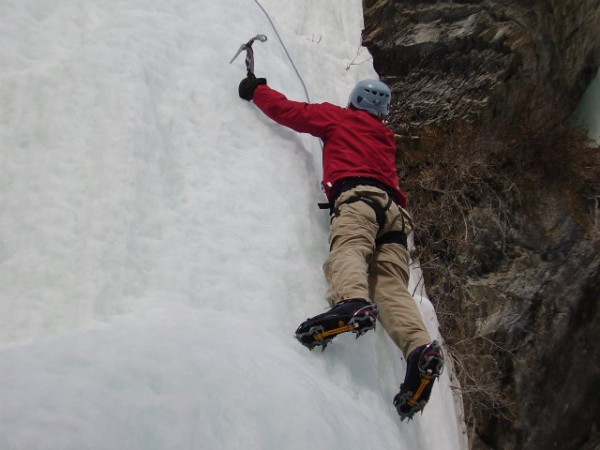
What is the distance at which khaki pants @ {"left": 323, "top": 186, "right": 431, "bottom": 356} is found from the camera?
2.96 metres

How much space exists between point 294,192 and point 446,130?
303 centimetres

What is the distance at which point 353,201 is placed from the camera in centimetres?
335

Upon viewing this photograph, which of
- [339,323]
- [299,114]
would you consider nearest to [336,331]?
[339,323]

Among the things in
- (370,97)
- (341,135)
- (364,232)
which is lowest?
(364,232)

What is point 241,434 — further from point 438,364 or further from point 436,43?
point 436,43

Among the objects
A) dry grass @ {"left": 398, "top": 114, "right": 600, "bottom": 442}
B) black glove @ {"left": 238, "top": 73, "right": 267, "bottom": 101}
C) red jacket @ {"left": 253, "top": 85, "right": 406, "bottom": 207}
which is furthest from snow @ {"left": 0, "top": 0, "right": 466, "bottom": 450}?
dry grass @ {"left": 398, "top": 114, "right": 600, "bottom": 442}

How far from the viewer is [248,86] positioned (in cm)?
385

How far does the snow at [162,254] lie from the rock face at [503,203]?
1393 mm

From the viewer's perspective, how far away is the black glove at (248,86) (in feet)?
12.6

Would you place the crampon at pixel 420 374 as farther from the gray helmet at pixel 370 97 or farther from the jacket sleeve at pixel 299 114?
the gray helmet at pixel 370 97

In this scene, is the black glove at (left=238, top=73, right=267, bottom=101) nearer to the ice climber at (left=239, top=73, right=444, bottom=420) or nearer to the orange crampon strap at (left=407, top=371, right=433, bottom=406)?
the ice climber at (left=239, top=73, right=444, bottom=420)

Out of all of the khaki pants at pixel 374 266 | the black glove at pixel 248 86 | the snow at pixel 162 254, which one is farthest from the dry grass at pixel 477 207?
the black glove at pixel 248 86

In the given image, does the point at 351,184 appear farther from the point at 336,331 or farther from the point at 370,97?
the point at 336,331

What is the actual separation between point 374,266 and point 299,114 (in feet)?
3.59
